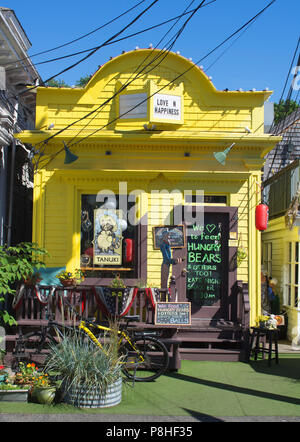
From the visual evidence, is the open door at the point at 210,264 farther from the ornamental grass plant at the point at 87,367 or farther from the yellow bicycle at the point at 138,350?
the ornamental grass plant at the point at 87,367

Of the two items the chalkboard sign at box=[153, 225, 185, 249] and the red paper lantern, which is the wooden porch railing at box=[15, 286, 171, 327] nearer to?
the chalkboard sign at box=[153, 225, 185, 249]

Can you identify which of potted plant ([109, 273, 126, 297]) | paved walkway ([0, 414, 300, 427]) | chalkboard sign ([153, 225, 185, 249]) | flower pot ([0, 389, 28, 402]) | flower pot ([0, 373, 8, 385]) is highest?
chalkboard sign ([153, 225, 185, 249])

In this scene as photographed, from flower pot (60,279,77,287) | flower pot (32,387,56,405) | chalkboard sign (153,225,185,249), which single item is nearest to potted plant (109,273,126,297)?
flower pot (60,279,77,287)

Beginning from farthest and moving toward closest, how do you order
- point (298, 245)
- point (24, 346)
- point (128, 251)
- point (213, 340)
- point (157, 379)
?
point (298, 245) → point (128, 251) → point (213, 340) → point (24, 346) → point (157, 379)

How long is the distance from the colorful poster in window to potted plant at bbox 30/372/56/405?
4.05 m

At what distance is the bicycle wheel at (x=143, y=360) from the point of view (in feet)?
25.3

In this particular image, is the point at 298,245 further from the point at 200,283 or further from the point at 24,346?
the point at 24,346

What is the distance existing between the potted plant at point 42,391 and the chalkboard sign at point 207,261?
4430 mm

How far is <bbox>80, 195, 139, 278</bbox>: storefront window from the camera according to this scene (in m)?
10.6

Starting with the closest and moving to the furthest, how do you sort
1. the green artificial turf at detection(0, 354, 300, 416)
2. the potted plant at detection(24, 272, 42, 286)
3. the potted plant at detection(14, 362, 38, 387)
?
1. the green artificial turf at detection(0, 354, 300, 416)
2. the potted plant at detection(14, 362, 38, 387)
3. the potted plant at detection(24, 272, 42, 286)

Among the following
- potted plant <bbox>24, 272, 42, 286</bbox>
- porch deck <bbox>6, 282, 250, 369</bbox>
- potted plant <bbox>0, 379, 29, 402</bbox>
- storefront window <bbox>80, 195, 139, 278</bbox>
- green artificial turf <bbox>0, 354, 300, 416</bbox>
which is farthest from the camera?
storefront window <bbox>80, 195, 139, 278</bbox>

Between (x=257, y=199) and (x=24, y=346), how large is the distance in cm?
565
